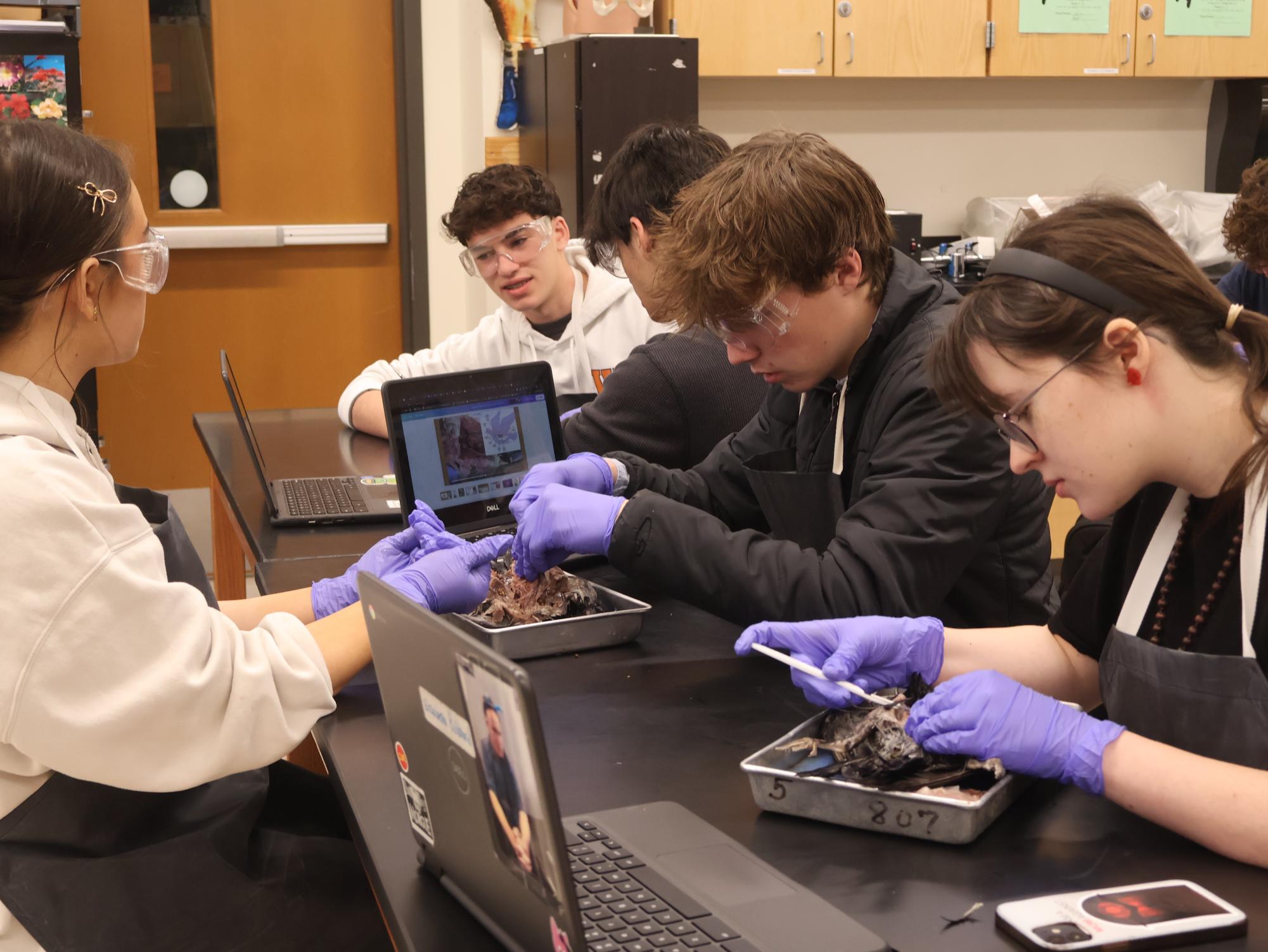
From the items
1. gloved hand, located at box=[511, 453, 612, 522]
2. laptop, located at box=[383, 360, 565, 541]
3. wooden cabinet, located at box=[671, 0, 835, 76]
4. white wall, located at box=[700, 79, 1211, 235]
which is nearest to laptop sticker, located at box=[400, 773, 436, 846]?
gloved hand, located at box=[511, 453, 612, 522]

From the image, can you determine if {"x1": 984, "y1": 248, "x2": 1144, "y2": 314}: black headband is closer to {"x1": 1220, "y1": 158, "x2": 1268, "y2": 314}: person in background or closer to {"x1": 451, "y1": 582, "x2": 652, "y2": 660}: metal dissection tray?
{"x1": 451, "y1": 582, "x2": 652, "y2": 660}: metal dissection tray

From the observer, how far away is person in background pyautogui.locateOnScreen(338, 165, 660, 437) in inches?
120

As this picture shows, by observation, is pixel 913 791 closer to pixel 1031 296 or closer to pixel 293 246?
pixel 1031 296

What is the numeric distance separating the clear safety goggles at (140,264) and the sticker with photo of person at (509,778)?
2.61 ft

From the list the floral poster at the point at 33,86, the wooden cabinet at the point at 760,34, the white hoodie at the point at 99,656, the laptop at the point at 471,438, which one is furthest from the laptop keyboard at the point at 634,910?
the wooden cabinet at the point at 760,34

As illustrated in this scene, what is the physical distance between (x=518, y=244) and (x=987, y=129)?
9.30 feet

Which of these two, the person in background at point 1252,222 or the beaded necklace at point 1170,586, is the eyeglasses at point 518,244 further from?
the beaded necklace at point 1170,586

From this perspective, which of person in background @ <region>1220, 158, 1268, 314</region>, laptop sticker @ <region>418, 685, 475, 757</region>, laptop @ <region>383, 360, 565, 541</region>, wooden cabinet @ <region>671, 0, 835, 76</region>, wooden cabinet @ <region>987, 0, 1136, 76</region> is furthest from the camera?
wooden cabinet @ <region>987, 0, 1136, 76</region>

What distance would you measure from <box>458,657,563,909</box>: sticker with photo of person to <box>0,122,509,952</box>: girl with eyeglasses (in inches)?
18.3

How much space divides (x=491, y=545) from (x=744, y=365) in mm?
776

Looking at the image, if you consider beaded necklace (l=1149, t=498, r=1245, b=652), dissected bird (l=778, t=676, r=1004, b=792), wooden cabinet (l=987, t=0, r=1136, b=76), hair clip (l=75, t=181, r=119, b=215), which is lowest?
dissected bird (l=778, t=676, r=1004, b=792)

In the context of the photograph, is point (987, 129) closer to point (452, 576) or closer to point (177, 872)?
point (452, 576)

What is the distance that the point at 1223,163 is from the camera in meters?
5.25

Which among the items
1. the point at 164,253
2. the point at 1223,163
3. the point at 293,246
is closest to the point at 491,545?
the point at 164,253
